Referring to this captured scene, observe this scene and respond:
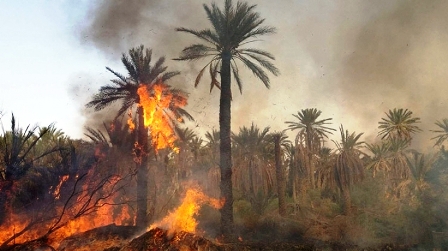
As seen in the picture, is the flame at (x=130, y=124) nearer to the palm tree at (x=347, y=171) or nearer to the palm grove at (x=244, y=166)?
the palm grove at (x=244, y=166)

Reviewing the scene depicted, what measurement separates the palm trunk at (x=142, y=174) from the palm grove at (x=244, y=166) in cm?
6


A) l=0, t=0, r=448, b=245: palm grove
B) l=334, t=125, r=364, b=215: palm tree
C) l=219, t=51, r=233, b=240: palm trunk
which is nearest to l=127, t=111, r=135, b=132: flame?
l=0, t=0, r=448, b=245: palm grove

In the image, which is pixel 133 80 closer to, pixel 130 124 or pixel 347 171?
pixel 130 124

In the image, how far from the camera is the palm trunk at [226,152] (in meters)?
20.8

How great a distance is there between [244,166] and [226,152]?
31.7ft

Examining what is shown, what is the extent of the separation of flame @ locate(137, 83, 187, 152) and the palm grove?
20cm

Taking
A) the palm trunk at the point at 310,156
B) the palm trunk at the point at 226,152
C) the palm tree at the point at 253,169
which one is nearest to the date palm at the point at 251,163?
the palm tree at the point at 253,169

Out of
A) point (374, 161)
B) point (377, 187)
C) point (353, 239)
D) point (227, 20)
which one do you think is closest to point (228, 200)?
point (353, 239)

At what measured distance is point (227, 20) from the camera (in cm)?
2205

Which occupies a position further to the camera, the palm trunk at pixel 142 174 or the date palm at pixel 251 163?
the date palm at pixel 251 163

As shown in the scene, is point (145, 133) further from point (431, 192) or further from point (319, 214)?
point (431, 192)

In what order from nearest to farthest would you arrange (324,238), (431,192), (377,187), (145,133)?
(324,238)
(145,133)
(431,192)
(377,187)

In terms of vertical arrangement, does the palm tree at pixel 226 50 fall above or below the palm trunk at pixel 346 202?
above

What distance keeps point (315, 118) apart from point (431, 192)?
12875mm
